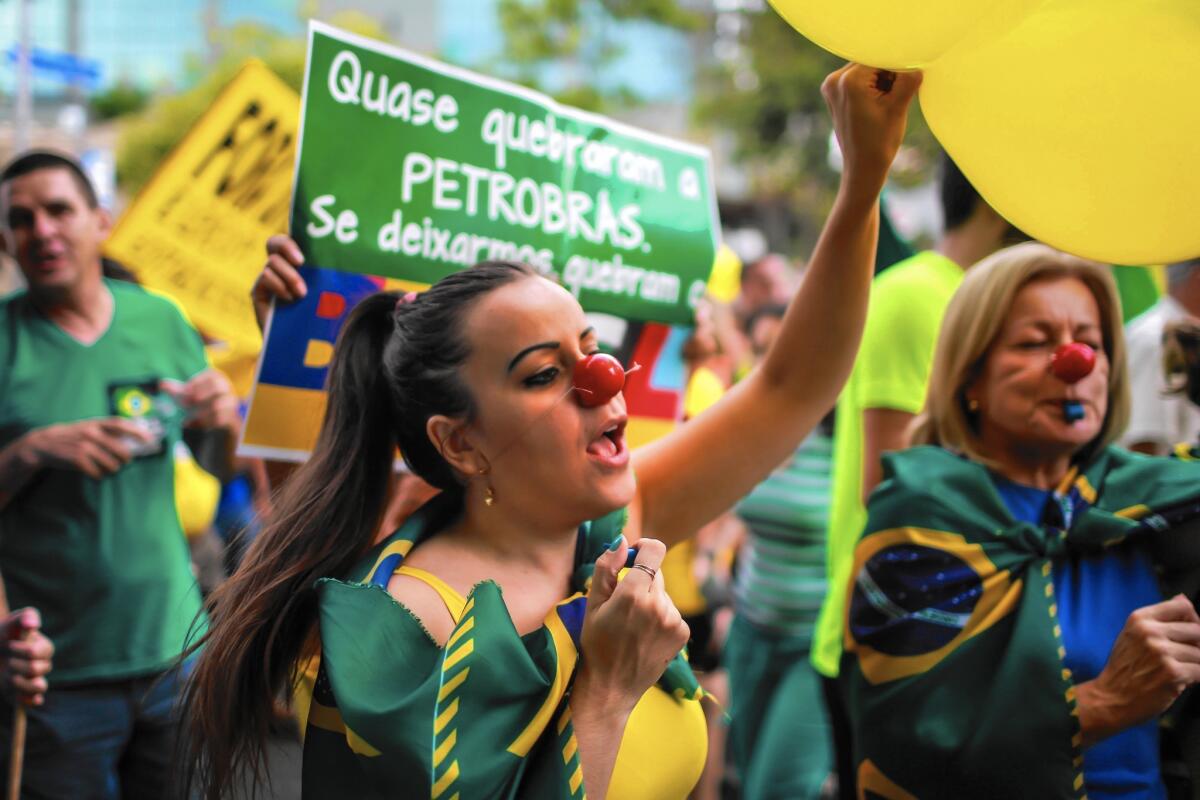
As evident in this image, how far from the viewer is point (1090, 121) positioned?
180 centimetres

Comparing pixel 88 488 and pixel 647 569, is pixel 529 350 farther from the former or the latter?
pixel 88 488

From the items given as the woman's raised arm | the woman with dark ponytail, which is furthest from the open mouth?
the woman's raised arm

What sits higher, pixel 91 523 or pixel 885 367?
pixel 885 367

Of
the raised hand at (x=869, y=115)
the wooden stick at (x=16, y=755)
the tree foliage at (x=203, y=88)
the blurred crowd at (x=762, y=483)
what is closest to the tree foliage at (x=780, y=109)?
the tree foliage at (x=203, y=88)

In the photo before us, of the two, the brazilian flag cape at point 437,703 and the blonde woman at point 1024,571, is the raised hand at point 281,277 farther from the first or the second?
the blonde woman at point 1024,571

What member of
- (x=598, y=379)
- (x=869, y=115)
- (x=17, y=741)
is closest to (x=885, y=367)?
(x=869, y=115)

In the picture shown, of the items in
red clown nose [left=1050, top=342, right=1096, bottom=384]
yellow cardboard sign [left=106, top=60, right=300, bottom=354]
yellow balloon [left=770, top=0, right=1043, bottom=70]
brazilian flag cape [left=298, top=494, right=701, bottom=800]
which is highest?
yellow cardboard sign [left=106, top=60, right=300, bottom=354]

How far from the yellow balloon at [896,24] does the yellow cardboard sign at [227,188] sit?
193 cm

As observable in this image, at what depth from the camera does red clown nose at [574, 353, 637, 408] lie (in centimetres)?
184

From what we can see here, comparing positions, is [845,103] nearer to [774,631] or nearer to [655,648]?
[655,648]

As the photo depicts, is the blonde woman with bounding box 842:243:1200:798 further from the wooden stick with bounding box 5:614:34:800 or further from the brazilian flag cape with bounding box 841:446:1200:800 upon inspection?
the wooden stick with bounding box 5:614:34:800

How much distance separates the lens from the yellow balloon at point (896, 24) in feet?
5.57

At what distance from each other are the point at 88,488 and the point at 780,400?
1.93 meters

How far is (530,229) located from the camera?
2.94m
